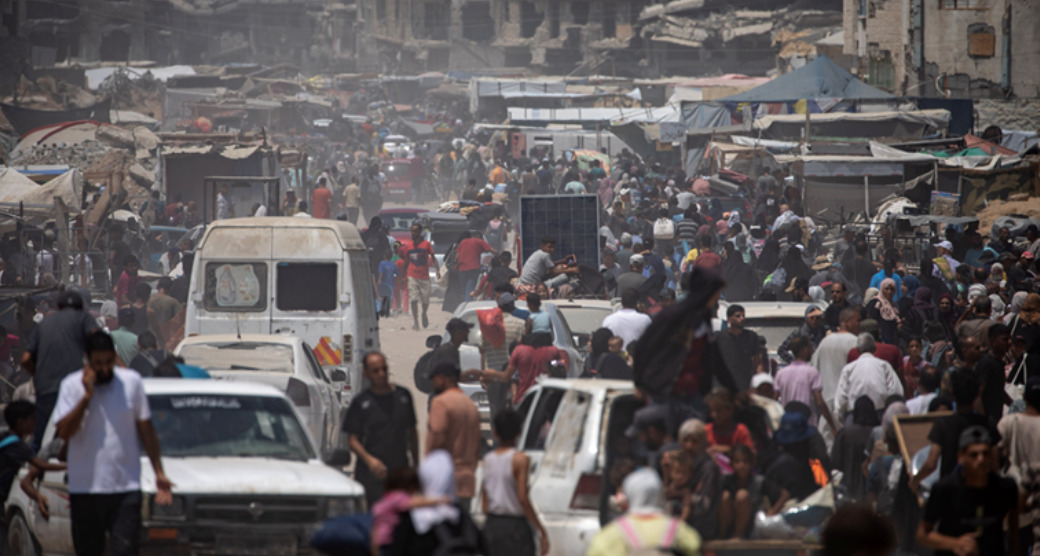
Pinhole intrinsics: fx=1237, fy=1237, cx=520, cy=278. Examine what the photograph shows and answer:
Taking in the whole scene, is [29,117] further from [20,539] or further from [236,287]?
[20,539]

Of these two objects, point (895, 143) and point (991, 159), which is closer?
point (991, 159)

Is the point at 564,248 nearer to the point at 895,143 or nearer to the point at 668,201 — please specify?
the point at 668,201

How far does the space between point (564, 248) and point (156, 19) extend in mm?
82837

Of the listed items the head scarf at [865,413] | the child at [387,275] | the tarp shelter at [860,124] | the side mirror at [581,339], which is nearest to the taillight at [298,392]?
the side mirror at [581,339]

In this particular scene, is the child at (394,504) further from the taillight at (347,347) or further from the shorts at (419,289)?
the shorts at (419,289)

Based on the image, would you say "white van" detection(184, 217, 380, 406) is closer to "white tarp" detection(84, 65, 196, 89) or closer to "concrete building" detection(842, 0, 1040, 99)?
"concrete building" detection(842, 0, 1040, 99)

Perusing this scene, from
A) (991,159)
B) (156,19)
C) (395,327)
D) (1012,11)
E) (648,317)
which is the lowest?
(395,327)

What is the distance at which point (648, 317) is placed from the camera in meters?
12.1

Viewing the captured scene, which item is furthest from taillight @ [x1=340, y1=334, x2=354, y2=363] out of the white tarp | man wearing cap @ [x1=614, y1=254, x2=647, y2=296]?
the white tarp

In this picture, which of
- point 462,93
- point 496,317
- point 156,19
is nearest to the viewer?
point 496,317

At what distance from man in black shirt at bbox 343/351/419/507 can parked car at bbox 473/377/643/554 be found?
1.94 ft

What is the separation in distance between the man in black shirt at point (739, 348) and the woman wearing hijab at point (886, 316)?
87.4 inches

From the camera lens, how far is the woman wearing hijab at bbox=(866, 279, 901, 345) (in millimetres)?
12758

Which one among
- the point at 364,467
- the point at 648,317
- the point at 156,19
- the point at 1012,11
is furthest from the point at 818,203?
the point at 156,19
